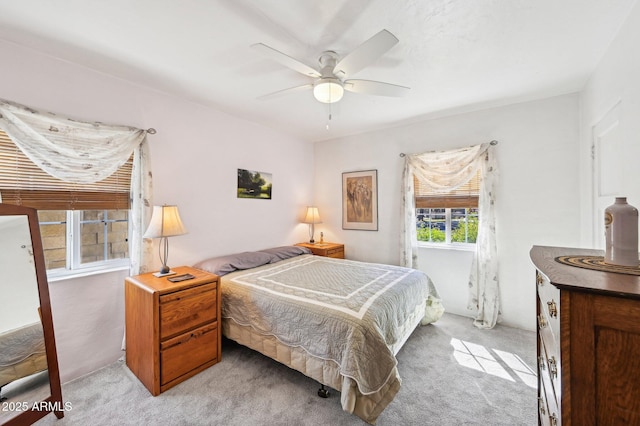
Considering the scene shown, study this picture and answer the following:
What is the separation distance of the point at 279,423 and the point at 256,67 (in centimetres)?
261

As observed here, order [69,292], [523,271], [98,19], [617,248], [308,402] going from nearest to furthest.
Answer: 1. [617,248]
2. [98,19]
3. [308,402]
4. [69,292]
5. [523,271]

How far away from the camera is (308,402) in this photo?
1.78m

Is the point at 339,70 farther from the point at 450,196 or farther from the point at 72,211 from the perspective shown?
the point at 72,211

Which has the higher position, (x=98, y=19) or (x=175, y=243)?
(x=98, y=19)

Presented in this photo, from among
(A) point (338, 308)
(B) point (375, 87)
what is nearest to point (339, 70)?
(B) point (375, 87)

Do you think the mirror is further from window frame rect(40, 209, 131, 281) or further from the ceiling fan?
the ceiling fan

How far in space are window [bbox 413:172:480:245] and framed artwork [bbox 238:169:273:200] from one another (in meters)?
2.09

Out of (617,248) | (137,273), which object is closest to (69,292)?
(137,273)

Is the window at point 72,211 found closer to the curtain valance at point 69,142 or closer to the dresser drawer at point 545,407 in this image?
the curtain valance at point 69,142

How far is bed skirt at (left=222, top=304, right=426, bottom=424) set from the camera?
1.56 metres

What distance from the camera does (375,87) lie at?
6.39ft

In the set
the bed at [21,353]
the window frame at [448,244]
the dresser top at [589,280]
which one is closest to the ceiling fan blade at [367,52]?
the dresser top at [589,280]

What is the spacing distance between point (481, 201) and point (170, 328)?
3.41 metres

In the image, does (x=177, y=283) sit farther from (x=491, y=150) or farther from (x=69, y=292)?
(x=491, y=150)
